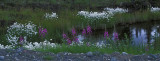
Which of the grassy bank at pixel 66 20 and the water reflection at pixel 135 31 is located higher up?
the grassy bank at pixel 66 20

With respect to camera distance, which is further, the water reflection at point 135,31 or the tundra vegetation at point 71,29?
the water reflection at point 135,31

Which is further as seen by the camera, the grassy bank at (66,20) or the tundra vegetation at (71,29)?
the grassy bank at (66,20)

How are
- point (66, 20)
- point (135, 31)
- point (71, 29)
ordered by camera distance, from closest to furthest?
point (71, 29) < point (135, 31) < point (66, 20)

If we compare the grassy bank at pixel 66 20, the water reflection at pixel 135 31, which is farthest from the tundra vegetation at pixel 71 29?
the water reflection at pixel 135 31

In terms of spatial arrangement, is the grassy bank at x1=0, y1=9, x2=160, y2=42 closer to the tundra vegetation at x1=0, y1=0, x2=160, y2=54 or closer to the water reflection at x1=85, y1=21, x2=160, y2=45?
the tundra vegetation at x1=0, y1=0, x2=160, y2=54

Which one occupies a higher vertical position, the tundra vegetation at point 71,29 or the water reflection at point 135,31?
the tundra vegetation at point 71,29

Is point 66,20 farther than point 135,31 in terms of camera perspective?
Yes

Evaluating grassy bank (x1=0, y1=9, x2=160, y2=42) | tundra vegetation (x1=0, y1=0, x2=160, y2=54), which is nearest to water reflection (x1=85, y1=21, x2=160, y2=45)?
tundra vegetation (x1=0, y1=0, x2=160, y2=54)

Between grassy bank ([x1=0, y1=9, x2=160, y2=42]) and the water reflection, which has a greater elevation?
grassy bank ([x1=0, y1=9, x2=160, y2=42])

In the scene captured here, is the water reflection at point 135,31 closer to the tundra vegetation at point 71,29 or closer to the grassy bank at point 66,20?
the tundra vegetation at point 71,29

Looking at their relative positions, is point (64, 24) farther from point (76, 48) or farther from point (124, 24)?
point (76, 48)

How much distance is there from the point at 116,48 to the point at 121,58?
2346mm

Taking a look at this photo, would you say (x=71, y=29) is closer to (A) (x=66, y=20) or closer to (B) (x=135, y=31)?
(A) (x=66, y=20)

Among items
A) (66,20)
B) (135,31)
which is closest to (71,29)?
(66,20)
